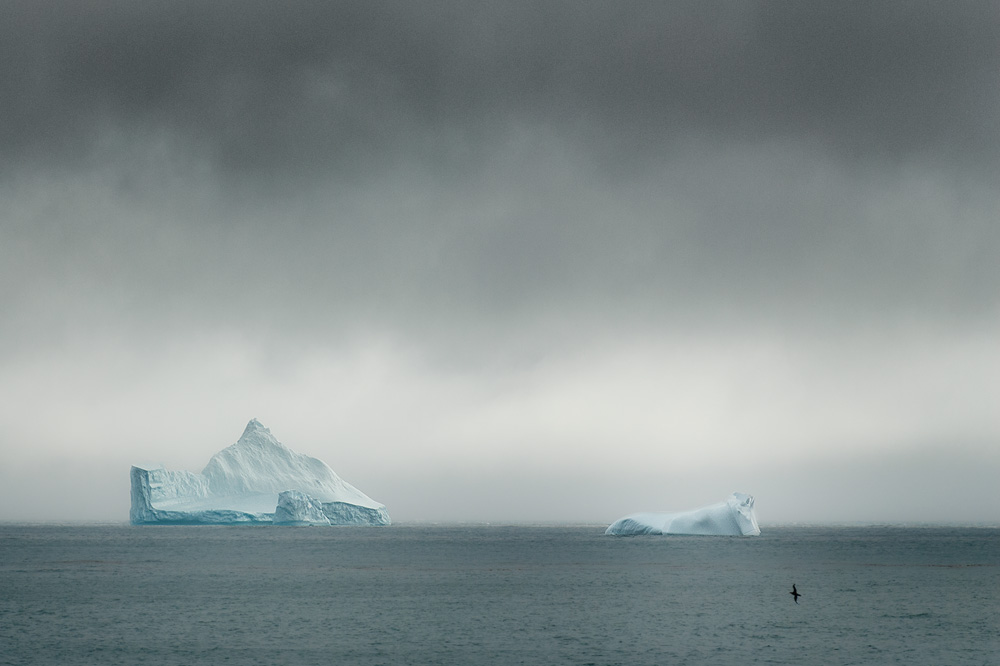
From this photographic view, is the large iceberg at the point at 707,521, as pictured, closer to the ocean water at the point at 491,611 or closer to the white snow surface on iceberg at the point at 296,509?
the ocean water at the point at 491,611

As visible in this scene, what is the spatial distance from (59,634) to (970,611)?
123ft

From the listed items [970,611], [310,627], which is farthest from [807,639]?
[310,627]

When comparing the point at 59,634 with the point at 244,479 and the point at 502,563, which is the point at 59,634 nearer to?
the point at 502,563

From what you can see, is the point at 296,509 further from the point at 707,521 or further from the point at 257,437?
the point at 707,521

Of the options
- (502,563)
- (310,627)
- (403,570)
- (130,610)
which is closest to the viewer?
(310,627)

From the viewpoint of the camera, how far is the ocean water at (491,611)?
30500 mm

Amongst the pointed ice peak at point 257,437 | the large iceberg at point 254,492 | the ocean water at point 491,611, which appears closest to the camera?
the ocean water at point 491,611

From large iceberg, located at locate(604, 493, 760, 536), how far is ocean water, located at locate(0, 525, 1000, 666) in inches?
944

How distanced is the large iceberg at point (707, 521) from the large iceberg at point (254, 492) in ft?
123

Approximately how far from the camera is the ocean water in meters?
30.5

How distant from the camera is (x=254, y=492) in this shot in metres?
134

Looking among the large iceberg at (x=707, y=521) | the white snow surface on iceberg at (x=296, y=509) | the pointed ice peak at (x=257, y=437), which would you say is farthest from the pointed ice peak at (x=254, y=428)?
the large iceberg at (x=707, y=521)

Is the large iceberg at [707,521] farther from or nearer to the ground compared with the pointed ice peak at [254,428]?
nearer to the ground

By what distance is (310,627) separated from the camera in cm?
3588
